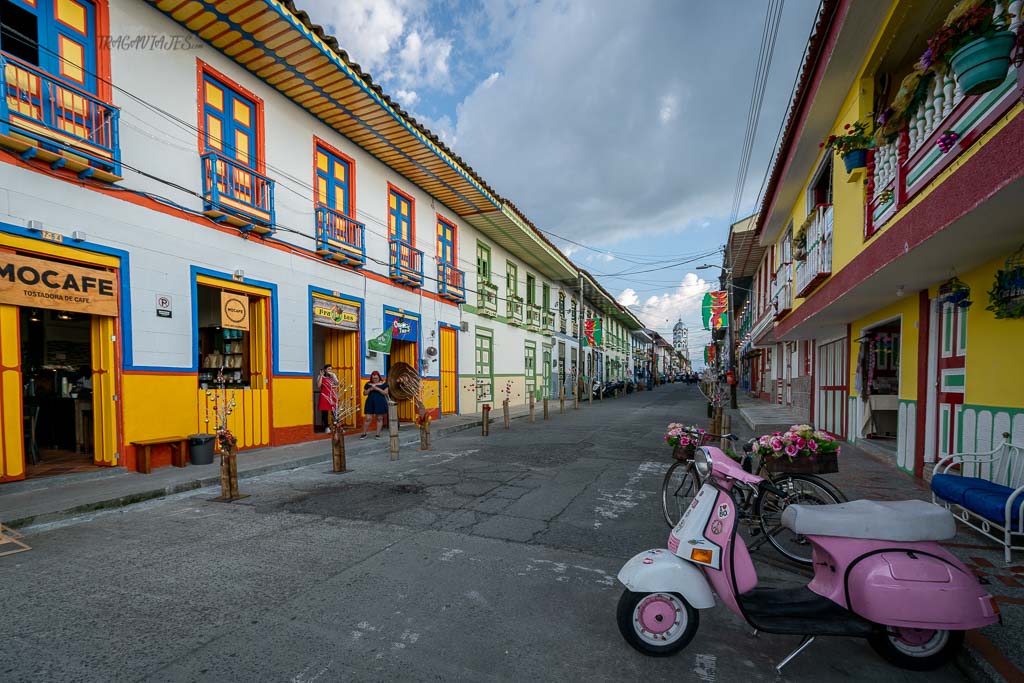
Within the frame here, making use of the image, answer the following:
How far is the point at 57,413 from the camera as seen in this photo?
9266 mm

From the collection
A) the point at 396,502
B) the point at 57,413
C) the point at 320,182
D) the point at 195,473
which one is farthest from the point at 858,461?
the point at 57,413

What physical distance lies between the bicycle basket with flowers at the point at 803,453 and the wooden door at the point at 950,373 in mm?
2928

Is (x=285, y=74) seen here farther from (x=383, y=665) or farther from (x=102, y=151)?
(x=383, y=665)

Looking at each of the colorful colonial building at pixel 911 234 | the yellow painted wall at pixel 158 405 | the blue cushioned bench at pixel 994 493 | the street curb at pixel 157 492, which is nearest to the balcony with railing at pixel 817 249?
the colorful colonial building at pixel 911 234

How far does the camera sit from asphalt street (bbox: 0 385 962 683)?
268 centimetres

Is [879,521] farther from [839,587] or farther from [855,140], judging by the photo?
[855,140]

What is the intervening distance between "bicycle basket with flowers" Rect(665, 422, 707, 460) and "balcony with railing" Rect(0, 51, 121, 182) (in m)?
8.36

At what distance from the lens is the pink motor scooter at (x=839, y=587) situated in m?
2.54

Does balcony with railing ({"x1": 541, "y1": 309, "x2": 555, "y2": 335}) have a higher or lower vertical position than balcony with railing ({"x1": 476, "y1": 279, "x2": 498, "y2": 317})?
lower

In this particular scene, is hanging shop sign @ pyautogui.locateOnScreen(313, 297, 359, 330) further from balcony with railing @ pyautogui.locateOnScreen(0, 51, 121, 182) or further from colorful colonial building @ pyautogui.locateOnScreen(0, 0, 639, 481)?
balcony with railing @ pyautogui.locateOnScreen(0, 51, 121, 182)

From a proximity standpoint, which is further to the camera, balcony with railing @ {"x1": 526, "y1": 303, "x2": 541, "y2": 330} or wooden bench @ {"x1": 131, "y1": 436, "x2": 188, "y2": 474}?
balcony with railing @ {"x1": 526, "y1": 303, "x2": 541, "y2": 330}

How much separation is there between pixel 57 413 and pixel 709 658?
11.5 m

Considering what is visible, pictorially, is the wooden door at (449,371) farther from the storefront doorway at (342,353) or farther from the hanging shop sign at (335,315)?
the hanging shop sign at (335,315)

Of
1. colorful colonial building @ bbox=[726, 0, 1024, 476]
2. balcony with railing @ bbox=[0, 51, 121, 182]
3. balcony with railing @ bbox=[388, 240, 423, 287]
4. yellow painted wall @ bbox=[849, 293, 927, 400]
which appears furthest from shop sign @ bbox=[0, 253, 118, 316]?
yellow painted wall @ bbox=[849, 293, 927, 400]
